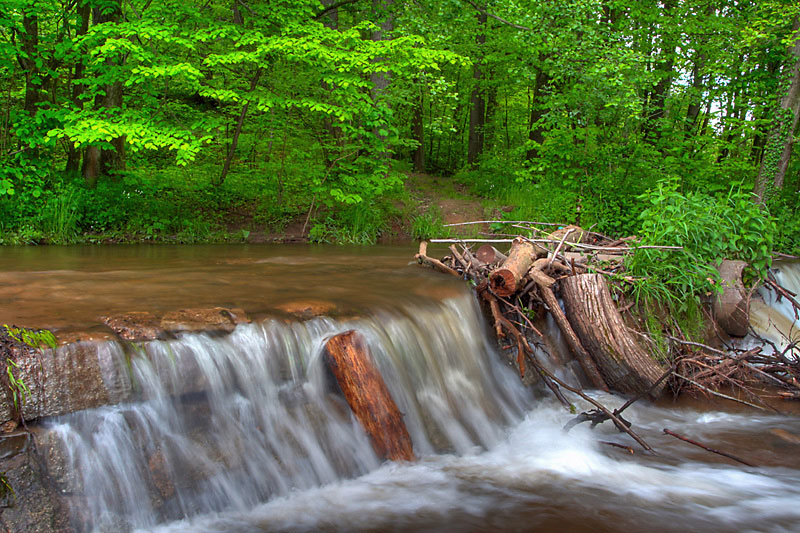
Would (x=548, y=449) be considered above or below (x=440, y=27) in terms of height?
below

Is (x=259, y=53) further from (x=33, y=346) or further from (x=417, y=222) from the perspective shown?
(x=33, y=346)

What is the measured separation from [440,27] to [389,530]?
12.8 metres

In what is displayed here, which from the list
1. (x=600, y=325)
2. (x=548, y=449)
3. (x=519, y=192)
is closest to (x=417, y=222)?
(x=519, y=192)

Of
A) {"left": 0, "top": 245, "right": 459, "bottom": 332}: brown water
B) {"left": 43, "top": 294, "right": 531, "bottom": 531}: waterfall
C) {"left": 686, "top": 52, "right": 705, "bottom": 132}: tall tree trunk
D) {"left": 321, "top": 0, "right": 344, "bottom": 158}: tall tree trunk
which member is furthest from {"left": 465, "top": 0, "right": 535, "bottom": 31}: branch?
{"left": 43, "top": 294, "right": 531, "bottom": 531}: waterfall

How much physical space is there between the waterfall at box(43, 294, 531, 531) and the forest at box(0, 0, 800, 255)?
281 inches

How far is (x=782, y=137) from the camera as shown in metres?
13.2

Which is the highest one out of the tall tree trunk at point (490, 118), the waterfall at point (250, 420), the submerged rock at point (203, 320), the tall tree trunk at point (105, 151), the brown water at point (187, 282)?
the tall tree trunk at point (490, 118)

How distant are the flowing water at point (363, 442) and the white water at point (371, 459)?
0.04ft

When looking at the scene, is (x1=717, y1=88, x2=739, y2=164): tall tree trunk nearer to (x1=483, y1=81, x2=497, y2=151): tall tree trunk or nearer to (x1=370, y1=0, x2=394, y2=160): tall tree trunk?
(x1=483, y1=81, x2=497, y2=151): tall tree trunk

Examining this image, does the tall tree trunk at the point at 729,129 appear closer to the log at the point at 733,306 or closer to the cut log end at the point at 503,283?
the log at the point at 733,306

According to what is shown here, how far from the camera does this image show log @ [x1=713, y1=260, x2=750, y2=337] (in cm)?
734

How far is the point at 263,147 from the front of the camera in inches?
594

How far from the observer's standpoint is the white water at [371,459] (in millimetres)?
3836

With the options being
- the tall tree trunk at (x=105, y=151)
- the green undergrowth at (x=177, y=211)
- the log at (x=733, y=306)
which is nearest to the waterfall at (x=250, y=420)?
the log at (x=733, y=306)
